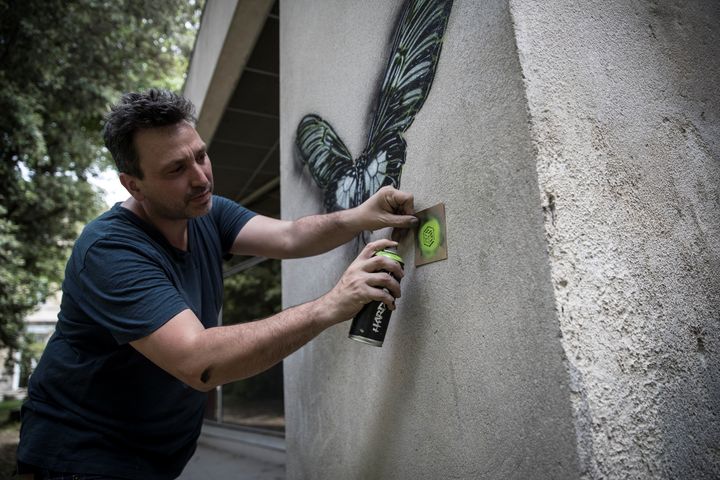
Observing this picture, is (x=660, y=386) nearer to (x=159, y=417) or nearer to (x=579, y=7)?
(x=579, y=7)

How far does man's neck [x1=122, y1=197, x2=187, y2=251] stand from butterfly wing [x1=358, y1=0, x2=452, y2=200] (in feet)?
2.71

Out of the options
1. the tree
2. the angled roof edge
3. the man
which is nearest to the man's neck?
the man

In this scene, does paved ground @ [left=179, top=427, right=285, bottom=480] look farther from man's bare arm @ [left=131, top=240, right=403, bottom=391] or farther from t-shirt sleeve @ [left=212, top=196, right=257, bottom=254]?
man's bare arm @ [left=131, top=240, right=403, bottom=391]

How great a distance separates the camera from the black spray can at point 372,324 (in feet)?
4.74

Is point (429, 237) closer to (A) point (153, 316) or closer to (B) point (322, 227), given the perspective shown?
(B) point (322, 227)

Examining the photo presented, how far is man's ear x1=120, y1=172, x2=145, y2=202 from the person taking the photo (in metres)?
1.95

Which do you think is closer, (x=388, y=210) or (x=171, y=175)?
(x=388, y=210)

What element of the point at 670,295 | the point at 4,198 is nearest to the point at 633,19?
the point at 670,295

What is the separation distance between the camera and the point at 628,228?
1.29 metres

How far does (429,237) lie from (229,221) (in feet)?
4.02

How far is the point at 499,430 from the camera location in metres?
1.24

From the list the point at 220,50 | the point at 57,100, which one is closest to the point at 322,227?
the point at 220,50

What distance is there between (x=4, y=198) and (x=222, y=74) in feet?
24.9

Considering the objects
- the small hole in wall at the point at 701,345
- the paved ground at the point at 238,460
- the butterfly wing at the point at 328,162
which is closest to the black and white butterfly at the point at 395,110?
the butterfly wing at the point at 328,162
